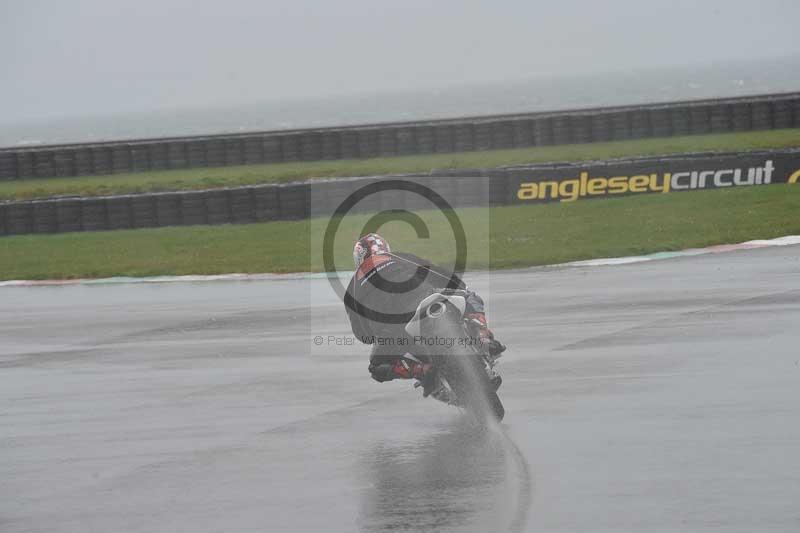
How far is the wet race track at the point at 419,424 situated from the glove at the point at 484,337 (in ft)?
1.76

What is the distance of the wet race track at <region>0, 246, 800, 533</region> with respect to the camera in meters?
6.44

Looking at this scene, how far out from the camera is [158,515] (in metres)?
6.71

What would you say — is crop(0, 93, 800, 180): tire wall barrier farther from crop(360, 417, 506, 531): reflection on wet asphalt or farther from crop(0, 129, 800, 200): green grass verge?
crop(360, 417, 506, 531): reflection on wet asphalt

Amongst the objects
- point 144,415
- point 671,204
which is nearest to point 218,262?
point 671,204

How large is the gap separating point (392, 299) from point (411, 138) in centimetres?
2461

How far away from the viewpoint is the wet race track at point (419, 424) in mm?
6438

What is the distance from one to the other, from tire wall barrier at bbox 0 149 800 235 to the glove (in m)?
14.0

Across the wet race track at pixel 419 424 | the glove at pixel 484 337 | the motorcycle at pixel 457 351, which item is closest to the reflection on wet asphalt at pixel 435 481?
the wet race track at pixel 419 424

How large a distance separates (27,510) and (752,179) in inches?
717

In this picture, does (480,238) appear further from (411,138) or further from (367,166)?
(411,138)

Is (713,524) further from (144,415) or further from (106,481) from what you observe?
(144,415)
